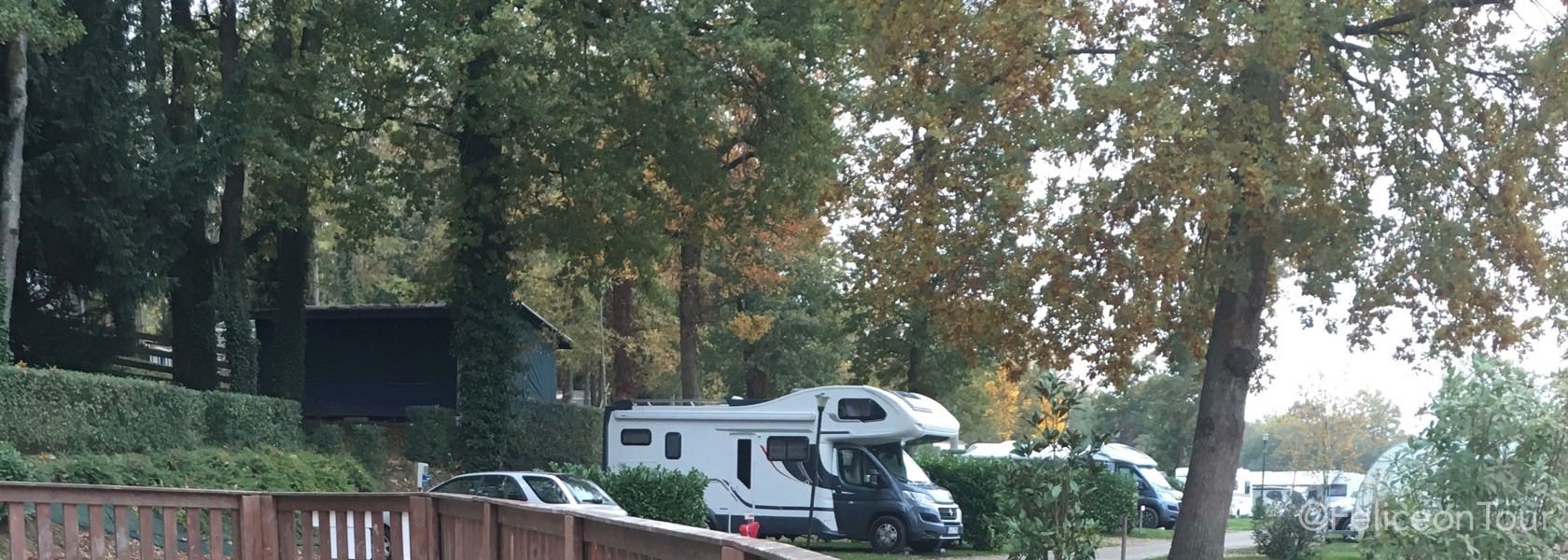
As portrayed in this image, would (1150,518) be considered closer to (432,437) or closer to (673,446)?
(673,446)

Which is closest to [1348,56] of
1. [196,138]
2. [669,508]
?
[669,508]

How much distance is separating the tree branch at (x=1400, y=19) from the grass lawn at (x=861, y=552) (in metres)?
11.1

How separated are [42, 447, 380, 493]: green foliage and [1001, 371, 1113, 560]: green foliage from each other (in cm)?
793

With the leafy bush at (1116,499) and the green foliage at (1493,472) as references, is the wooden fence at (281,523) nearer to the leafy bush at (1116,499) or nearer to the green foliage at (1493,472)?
the green foliage at (1493,472)

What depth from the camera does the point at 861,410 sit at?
24.8m

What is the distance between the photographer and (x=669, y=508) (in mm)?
22156

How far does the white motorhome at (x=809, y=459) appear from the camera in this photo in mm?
24781

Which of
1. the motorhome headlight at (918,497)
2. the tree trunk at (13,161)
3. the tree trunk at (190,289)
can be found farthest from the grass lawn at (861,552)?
the tree trunk at (13,161)

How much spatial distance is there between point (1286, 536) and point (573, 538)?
63.2 feet

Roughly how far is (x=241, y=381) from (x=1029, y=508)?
1876 cm

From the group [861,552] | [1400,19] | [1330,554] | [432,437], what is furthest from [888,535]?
[1400,19]

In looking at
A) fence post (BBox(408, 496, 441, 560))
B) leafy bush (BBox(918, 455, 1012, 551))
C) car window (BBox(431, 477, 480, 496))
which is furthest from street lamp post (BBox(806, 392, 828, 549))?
fence post (BBox(408, 496, 441, 560))

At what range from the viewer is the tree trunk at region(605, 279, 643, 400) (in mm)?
36084

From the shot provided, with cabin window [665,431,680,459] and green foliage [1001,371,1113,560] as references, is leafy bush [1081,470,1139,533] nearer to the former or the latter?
cabin window [665,431,680,459]
